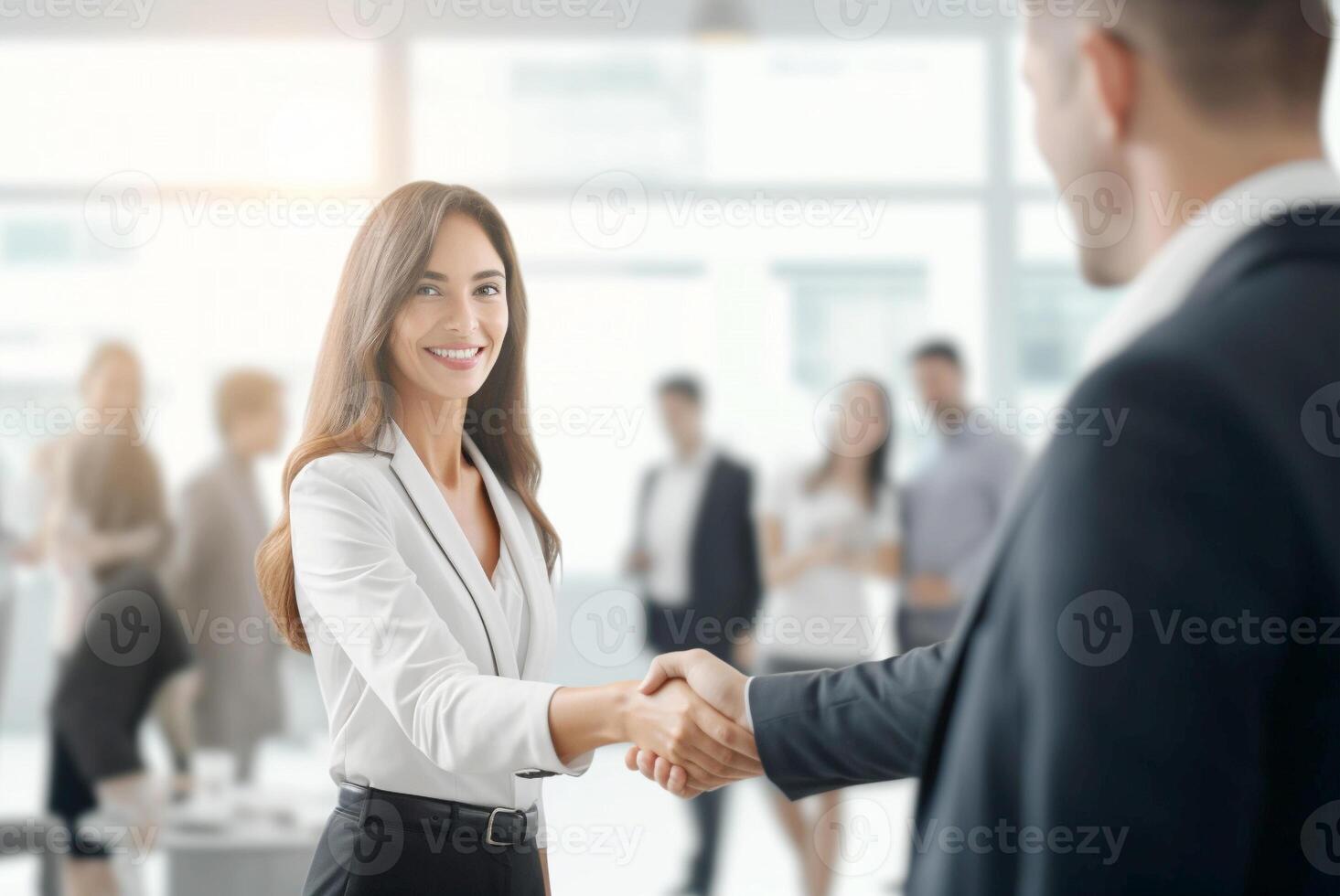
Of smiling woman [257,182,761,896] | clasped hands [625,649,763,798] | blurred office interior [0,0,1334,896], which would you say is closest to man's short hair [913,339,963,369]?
blurred office interior [0,0,1334,896]

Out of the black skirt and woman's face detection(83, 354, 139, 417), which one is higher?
woman's face detection(83, 354, 139, 417)

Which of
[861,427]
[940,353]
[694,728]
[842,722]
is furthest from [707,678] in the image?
[940,353]

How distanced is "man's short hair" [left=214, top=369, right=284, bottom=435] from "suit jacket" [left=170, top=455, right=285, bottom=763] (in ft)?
0.41

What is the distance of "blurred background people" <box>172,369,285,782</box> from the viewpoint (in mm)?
3514

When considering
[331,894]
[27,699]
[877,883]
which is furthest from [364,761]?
[27,699]

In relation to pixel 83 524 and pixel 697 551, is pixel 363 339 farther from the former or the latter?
pixel 697 551

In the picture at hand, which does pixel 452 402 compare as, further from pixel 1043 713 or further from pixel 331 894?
pixel 1043 713

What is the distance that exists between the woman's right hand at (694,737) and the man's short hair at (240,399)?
2267 millimetres

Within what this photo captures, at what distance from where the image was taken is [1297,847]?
771mm

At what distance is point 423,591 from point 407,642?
0.07 meters

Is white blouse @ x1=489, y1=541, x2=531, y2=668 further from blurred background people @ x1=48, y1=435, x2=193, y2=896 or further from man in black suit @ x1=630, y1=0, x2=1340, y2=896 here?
blurred background people @ x1=48, y1=435, x2=193, y2=896

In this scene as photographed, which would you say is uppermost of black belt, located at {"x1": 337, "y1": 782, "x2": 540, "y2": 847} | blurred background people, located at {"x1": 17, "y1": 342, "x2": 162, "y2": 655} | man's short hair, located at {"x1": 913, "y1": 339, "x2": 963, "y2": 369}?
man's short hair, located at {"x1": 913, "y1": 339, "x2": 963, "y2": 369}

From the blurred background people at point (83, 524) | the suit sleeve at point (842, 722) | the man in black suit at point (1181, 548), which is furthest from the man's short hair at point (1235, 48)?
the blurred background people at point (83, 524)

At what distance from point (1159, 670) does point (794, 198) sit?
4.91 meters
